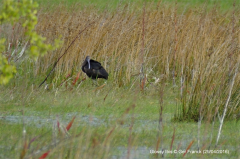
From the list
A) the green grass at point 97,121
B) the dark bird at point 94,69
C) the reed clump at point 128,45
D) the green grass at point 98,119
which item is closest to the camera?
the green grass at point 97,121

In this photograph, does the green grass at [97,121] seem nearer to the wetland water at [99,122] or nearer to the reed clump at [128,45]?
the wetland water at [99,122]

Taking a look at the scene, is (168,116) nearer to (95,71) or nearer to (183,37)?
(95,71)

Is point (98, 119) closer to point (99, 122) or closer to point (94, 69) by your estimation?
point (99, 122)

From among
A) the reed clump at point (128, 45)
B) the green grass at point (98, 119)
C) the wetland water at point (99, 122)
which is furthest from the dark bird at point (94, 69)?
the wetland water at point (99, 122)

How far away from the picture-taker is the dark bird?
7620mm

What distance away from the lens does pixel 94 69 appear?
756 cm

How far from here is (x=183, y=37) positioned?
8328 millimetres

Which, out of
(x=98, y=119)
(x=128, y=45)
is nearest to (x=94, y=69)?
(x=128, y=45)

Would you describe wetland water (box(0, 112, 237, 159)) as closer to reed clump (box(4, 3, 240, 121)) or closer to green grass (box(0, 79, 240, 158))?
green grass (box(0, 79, 240, 158))

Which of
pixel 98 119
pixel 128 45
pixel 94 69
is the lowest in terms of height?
pixel 98 119

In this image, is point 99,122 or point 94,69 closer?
point 99,122

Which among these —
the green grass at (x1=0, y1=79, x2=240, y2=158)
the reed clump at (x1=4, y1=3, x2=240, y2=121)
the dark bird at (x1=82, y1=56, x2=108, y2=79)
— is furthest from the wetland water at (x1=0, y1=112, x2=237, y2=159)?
the reed clump at (x1=4, y1=3, x2=240, y2=121)

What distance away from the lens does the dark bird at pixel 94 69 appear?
25.0 ft

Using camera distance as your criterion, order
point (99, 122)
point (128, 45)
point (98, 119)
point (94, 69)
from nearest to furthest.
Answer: point (99, 122), point (98, 119), point (94, 69), point (128, 45)
